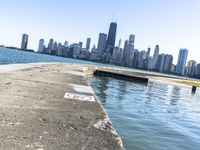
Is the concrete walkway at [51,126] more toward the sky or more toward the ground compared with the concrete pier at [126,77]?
more toward the sky

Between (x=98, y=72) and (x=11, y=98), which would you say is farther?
(x=98, y=72)

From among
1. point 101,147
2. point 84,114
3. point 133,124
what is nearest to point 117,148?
point 101,147

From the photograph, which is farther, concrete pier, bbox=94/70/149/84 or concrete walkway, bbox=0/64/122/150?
concrete pier, bbox=94/70/149/84

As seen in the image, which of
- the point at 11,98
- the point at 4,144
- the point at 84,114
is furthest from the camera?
the point at 11,98

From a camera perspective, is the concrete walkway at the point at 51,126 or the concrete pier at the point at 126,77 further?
the concrete pier at the point at 126,77

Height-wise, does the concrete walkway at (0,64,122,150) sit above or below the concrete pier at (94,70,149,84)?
above

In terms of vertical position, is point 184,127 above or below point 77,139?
below

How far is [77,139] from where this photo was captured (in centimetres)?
652

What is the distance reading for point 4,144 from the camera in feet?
18.3

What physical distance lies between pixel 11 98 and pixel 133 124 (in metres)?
5.86

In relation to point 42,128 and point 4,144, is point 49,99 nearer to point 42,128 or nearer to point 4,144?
point 42,128

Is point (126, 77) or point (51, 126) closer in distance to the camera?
point (51, 126)

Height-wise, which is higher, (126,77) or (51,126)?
(51,126)

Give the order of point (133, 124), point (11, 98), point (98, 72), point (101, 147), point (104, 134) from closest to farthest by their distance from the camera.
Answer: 1. point (101, 147)
2. point (104, 134)
3. point (11, 98)
4. point (133, 124)
5. point (98, 72)
